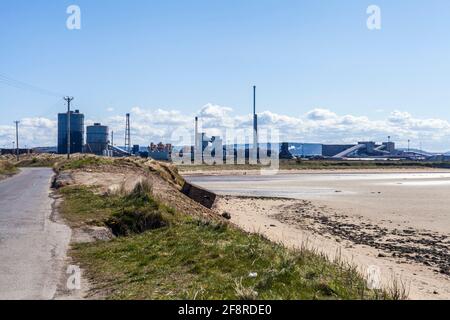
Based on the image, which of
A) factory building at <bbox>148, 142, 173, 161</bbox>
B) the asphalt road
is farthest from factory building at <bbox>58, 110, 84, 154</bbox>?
the asphalt road

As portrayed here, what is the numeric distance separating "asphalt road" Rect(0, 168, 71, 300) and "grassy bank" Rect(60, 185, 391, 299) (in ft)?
2.02

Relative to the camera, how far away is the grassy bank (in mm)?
7582

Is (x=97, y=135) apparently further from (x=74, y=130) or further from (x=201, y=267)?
(x=201, y=267)

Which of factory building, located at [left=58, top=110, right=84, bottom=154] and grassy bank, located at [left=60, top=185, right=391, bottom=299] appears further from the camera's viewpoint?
factory building, located at [left=58, top=110, right=84, bottom=154]

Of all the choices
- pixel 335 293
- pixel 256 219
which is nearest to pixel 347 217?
pixel 256 219

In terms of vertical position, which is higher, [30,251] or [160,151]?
[160,151]

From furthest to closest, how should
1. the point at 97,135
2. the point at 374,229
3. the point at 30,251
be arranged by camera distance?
the point at 97,135
the point at 374,229
the point at 30,251

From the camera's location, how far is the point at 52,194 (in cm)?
2495

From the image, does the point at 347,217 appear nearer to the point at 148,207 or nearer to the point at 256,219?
the point at 256,219

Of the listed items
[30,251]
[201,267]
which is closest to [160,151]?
[30,251]

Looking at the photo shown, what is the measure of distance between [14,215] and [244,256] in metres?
10.1

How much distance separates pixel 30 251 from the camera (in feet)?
37.2

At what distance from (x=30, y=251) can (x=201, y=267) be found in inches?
166

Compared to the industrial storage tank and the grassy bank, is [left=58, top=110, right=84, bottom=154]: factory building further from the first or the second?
the grassy bank
